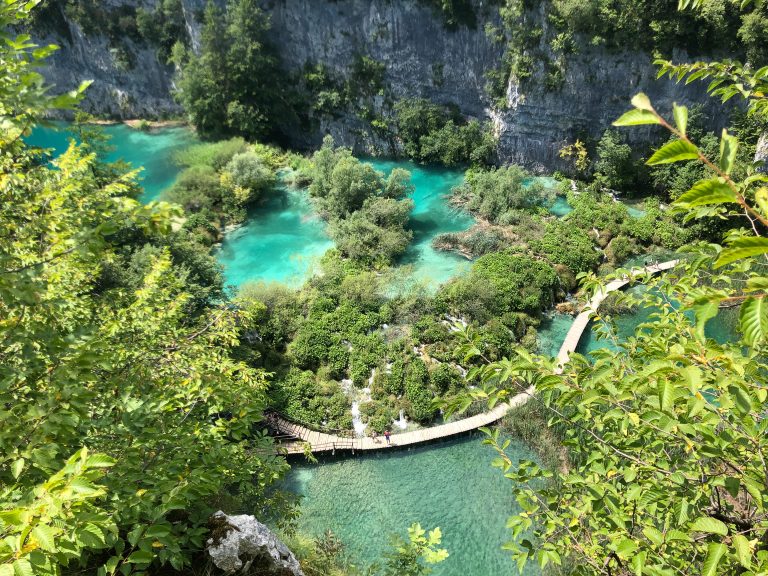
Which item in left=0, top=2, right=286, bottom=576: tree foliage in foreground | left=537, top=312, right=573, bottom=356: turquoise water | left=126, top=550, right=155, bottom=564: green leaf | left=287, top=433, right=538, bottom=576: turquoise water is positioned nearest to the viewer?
left=0, top=2, right=286, bottom=576: tree foliage in foreground

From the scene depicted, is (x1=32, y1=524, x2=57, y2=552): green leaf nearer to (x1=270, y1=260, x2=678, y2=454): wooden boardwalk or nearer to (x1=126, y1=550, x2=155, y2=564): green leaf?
(x1=126, y1=550, x2=155, y2=564): green leaf

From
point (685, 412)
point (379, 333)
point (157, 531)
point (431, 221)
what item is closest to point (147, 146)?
point (431, 221)

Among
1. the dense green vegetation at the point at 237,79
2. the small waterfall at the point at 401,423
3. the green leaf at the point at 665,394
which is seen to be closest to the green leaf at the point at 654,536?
the green leaf at the point at 665,394

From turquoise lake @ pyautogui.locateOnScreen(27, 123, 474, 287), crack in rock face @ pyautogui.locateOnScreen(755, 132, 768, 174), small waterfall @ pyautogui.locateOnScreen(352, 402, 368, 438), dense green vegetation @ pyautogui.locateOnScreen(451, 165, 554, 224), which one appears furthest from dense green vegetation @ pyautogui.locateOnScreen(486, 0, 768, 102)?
small waterfall @ pyautogui.locateOnScreen(352, 402, 368, 438)

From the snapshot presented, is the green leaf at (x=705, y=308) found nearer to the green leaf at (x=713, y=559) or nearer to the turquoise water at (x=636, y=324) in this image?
the green leaf at (x=713, y=559)

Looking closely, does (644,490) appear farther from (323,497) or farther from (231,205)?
(231,205)

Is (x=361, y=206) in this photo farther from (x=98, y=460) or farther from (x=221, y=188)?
(x=98, y=460)
